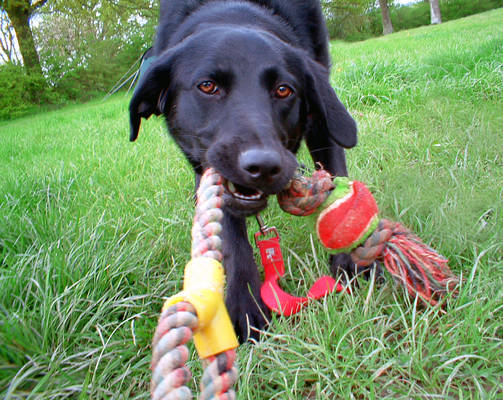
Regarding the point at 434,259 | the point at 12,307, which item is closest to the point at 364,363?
the point at 434,259

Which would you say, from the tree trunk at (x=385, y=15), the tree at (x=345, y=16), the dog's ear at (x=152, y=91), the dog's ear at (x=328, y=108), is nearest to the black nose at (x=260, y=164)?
the dog's ear at (x=328, y=108)

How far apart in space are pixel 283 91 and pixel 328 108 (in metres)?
0.22

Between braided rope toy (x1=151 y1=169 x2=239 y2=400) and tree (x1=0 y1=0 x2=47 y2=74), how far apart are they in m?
16.8

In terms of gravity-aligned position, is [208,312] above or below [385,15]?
below

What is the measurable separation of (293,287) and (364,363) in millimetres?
471

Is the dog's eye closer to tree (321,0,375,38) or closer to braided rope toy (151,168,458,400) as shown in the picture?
braided rope toy (151,168,458,400)

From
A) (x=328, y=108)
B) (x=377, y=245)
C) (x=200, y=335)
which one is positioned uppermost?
(x=328, y=108)

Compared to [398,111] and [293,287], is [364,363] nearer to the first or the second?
[293,287]

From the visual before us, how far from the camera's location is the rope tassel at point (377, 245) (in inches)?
45.3

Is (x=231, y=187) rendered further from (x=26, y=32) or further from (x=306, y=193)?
(x=26, y=32)

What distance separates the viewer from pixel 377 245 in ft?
3.86

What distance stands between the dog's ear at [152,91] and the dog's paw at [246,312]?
3.24 ft

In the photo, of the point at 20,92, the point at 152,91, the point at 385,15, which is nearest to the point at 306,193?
the point at 152,91

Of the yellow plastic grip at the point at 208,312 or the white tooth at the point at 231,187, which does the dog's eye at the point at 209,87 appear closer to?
the white tooth at the point at 231,187
